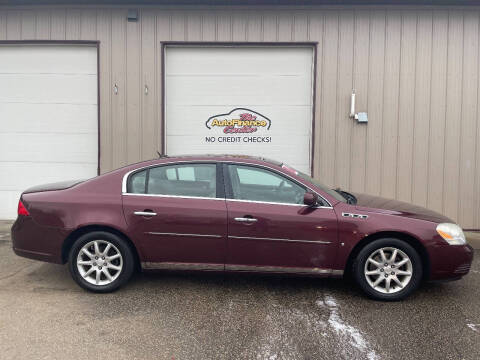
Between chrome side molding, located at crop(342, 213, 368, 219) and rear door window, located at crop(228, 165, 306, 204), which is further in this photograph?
rear door window, located at crop(228, 165, 306, 204)

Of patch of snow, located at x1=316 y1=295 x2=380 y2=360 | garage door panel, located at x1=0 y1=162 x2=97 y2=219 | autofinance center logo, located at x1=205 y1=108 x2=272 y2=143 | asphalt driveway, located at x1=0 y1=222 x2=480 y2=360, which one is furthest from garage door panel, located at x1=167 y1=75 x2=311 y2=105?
patch of snow, located at x1=316 y1=295 x2=380 y2=360

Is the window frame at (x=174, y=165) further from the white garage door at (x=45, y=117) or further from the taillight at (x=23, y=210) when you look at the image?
the white garage door at (x=45, y=117)

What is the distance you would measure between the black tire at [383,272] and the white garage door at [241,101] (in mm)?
3986

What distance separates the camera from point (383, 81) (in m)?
7.86

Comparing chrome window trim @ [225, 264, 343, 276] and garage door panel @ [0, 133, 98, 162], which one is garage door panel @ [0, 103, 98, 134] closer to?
garage door panel @ [0, 133, 98, 162]

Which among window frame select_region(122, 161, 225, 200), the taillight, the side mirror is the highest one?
window frame select_region(122, 161, 225, 200)

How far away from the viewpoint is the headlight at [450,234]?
424 centimetres

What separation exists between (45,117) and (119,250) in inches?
207

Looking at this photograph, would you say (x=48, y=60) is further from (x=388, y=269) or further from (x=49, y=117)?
(x=388, y=269)

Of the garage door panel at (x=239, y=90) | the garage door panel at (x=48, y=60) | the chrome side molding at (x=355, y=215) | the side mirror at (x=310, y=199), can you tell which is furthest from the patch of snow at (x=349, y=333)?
the garage door panel at (x=48, y=60)

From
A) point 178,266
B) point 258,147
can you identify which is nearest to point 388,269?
point 178,266

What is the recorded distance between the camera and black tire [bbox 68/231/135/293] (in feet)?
14.4

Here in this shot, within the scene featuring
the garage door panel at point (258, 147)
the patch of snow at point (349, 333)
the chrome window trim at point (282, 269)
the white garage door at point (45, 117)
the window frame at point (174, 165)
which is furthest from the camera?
the white garage door at point (45, 117)

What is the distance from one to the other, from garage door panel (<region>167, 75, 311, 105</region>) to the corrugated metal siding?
0.34 m
